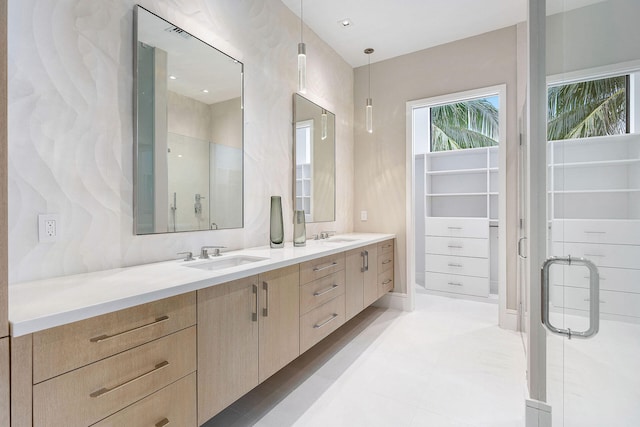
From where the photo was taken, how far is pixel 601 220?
0.89 m

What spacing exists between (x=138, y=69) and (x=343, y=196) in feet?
8.13

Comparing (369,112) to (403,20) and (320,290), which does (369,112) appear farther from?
(320,290)

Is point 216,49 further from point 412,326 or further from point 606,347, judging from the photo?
point 412,326

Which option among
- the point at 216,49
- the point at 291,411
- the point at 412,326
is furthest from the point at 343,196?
the point at 291,411

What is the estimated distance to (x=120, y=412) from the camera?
3.43 feet

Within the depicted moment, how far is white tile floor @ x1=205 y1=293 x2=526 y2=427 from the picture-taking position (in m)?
1.73

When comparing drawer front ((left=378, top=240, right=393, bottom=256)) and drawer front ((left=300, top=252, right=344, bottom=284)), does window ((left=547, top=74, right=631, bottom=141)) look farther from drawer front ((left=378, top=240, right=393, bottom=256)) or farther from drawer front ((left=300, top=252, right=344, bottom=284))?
drawer front ((left=378, top=240, right=393, bottom=256))

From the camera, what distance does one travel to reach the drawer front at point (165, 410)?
1060 millimetres

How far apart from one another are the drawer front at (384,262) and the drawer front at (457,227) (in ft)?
3.55

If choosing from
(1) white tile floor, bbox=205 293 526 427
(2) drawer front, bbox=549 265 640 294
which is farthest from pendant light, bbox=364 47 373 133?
(2) drawer front, bbox=549 265 640 294

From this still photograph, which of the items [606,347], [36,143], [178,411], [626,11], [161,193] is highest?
[626,11]

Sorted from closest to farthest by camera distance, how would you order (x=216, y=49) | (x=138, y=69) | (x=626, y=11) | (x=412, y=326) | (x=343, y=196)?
(x=626, y=11), (x=138, y=69), (x=216, y=49), (x=412, y=326), (x=343, y=196)

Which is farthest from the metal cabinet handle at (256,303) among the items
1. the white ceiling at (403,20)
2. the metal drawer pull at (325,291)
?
the white ceiling at (403,20)

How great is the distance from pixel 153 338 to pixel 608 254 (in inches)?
56.3
